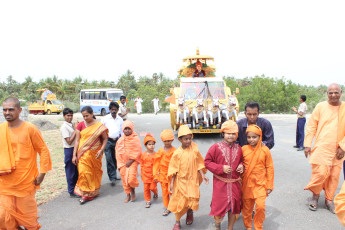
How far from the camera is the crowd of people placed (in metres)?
3.05

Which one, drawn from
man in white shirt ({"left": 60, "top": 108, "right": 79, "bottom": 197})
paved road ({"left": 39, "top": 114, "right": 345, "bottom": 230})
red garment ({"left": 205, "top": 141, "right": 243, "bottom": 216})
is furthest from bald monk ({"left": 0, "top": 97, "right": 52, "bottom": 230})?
red garment ({"left": 205, "top": 141, "right": 243, "bottom": 216})

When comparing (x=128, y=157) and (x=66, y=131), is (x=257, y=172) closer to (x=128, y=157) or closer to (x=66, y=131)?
(x=128, y=157)

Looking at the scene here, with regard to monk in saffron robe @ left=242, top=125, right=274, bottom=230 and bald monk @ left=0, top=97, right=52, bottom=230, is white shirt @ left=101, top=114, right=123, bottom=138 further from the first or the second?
monk in saffron robe @ left=242, top=125, right=274, bottom=230

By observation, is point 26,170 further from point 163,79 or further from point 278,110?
point 163,79

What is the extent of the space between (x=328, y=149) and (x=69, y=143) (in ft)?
13.8

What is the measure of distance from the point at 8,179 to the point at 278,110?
24955mm

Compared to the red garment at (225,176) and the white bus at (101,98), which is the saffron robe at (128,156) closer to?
the red garment at (225,176)

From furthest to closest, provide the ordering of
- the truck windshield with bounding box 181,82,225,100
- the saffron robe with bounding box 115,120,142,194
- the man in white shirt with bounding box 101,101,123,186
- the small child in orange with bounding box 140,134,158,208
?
1. the truck windshield with bounding box 181,82,225,100
2. the man in white shirt with bounding box 101,101,123,186
3. the saffron robe with bounding box 115,120,142,194
4. the small child in orange with bounding box 140,134,158,208

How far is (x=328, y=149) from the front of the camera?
12.7 feet

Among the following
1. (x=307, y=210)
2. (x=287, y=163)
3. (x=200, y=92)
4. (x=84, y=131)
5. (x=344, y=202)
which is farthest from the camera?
(x=200, y=92)

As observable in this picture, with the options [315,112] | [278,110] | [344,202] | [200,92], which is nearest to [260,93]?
[278,110]

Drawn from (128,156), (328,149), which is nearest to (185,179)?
(128,156)

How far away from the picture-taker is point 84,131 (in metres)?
4.55

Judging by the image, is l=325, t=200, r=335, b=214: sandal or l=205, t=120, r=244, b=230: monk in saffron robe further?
l=325, t=200, r=335, b=214: sandal
